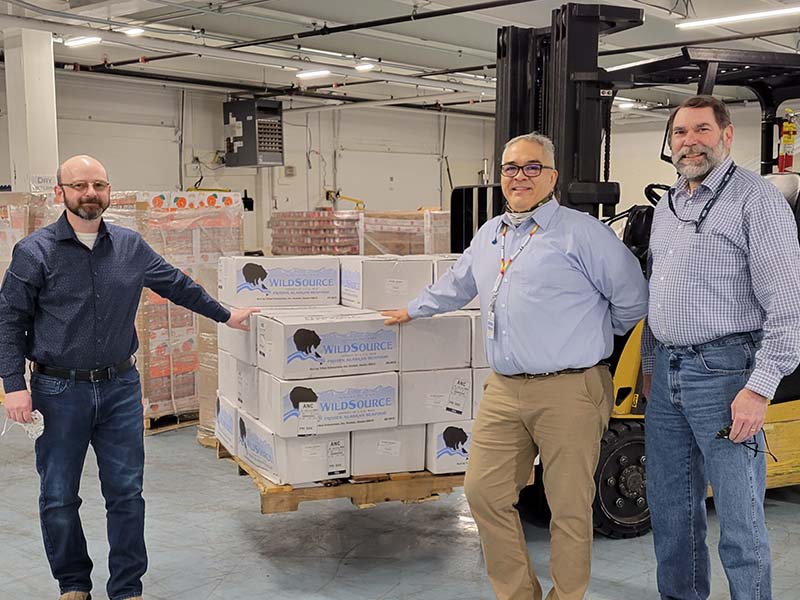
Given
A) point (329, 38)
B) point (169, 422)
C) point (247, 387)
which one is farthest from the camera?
point (329, 38)

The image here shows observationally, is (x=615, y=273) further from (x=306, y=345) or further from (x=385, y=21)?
(x=385, y=21)

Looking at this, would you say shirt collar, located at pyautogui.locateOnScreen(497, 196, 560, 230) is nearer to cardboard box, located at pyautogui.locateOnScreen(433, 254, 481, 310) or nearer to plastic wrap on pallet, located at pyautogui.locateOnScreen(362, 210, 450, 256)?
cardboard box, located at pyautogui.locateOnScreen(433, 254, 481, 310)

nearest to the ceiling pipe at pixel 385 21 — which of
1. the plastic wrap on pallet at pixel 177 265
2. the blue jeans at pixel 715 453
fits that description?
the plastic wrap on pallet at pixel 177 265

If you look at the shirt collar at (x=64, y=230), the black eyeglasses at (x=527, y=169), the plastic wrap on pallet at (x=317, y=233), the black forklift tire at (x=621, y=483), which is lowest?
the black forklift tire at (x=621, y=483)

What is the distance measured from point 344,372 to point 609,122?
205cm

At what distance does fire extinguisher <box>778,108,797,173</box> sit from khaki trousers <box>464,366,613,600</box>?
2.62 meters

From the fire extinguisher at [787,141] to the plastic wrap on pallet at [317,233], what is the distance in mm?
5613

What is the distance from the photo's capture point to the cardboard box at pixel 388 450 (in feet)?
15.5

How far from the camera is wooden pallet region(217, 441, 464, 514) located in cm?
458

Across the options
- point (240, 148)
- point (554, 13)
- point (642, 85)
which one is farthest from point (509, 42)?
point (240, 148)

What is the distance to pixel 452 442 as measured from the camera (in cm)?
485

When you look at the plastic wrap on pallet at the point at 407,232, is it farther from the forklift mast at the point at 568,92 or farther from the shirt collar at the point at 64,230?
the shirt collar at the point at 64,230

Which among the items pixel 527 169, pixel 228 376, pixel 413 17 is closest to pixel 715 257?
pixel 527 169

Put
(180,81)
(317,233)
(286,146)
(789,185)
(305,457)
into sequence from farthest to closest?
(286,146), (180,81), (317,233), (789,185), (305,457)
